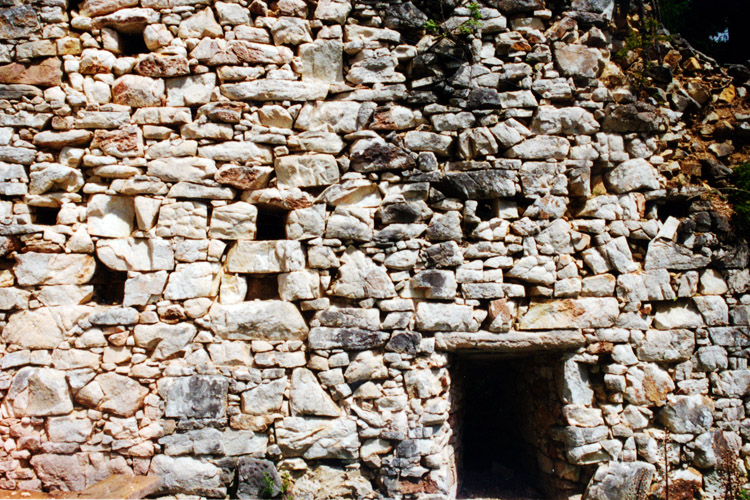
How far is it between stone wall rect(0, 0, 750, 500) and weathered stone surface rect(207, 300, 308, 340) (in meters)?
0.02

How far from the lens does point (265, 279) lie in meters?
4.10

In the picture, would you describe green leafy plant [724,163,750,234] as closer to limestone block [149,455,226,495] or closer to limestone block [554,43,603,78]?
limestone block [554,43,603,78]

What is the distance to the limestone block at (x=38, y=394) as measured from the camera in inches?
149

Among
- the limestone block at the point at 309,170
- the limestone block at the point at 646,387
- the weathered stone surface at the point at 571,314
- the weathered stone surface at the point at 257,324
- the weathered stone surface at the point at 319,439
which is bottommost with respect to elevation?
the weathered stone surface at the point at 319,439

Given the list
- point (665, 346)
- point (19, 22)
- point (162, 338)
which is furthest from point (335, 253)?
point (19, 22)

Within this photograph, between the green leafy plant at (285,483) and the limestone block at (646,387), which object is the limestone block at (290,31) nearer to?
the green leafy plant at (285,483)

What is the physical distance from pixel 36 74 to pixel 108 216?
A: 1.37 metres

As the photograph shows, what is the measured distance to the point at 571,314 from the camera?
3.94 metres

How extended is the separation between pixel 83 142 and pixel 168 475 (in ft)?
9.31

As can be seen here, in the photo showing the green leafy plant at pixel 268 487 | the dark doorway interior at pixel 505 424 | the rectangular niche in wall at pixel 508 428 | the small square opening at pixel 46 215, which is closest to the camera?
the green leafy plant at pixel 268 487

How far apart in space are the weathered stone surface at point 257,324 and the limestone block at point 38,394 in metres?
1.28

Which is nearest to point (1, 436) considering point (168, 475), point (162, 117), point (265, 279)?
point (168, 475)

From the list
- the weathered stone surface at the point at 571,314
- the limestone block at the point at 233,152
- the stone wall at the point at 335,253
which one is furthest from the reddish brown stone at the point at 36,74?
the weathered stone surface at the point at 571,314

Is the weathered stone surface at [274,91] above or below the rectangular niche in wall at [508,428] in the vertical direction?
above
